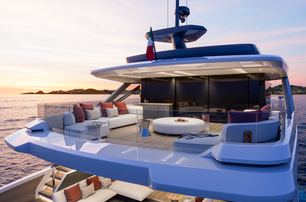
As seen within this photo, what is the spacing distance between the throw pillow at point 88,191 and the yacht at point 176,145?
0.13 meters

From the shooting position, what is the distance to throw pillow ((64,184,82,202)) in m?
6.92

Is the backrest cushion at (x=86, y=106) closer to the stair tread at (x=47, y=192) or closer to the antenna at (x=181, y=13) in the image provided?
the stair tread at (x=47, y=192)

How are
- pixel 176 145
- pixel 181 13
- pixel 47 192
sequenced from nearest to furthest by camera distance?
1. pixel 176 145
2. pixel 47 192
3. pixel 181 13

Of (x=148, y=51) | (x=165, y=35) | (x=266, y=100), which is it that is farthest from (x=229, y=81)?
(x=148, y=51)

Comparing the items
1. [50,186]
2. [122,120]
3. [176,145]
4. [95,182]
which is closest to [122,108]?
[122,120]

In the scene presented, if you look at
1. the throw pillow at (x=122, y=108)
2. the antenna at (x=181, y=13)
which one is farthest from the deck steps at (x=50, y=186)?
the antenna at (x=181, y=13)

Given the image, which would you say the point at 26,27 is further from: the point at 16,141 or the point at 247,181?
the point at 247,181

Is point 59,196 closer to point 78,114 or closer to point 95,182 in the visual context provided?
point 95,182

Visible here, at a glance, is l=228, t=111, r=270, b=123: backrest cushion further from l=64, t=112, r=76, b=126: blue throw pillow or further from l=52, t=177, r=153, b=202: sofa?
l=64, t=112, r=76, b=126: blue throw pillow

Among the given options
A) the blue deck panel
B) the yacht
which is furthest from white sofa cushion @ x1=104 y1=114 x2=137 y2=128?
the blue deck panel

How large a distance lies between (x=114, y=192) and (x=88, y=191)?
82 centimetres

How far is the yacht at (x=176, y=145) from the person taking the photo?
3.43 m

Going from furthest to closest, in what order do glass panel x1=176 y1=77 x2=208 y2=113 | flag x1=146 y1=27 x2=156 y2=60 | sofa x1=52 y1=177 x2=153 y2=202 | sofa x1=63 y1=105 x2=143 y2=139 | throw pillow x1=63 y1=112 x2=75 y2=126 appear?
glass panel x1=176 y1=77 x2=208 y2=113, flag x1=146 y1=27 x2=156 y2=60, sofa x1=52 y1=177 x2=153 y2=202, throw pillow x1=63 y1=112 x2=75 y2=126, sofa x1=63 y1=105 x2=143 y2=139

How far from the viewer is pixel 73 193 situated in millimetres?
7043
